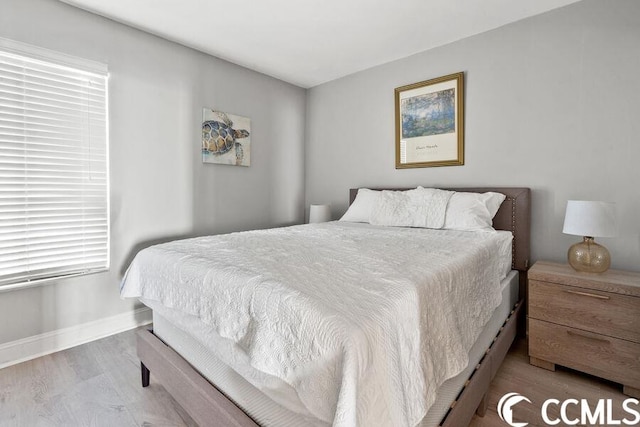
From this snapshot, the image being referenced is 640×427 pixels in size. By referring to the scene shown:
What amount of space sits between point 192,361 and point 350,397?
3.29 ft

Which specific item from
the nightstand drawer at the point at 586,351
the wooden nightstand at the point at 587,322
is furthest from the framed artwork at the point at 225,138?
the nightstand drawer at the point at 586,351

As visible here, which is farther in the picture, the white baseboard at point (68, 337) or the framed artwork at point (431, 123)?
the framed artwork at point (431, 123)

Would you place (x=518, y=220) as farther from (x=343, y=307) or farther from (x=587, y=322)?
(x=343, y=307)

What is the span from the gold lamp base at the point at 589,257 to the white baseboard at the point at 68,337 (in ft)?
10.7

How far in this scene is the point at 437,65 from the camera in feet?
9.58

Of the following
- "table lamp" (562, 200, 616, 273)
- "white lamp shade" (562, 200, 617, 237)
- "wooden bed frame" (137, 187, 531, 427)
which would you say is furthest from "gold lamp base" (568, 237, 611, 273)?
"wooden bed frame" (137, 187, 531, 427)

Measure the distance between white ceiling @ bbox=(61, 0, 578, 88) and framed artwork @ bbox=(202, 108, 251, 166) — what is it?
2.00 feet

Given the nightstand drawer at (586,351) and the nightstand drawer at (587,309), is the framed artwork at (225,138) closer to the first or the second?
the nightstand drawer at (587,309)

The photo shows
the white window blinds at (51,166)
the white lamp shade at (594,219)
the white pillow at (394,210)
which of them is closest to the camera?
the white lamp shade at (594,219)

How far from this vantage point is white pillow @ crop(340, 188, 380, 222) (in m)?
3.02

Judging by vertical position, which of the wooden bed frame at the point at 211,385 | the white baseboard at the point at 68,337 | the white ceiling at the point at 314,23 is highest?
the white ceiling at the point at 314,23

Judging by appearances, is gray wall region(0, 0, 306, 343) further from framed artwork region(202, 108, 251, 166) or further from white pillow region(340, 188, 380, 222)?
white pillow region(340, 188, 380, 222)

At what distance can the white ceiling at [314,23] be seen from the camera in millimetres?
2270

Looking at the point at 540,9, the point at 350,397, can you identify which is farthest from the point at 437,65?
the point at 350,397
